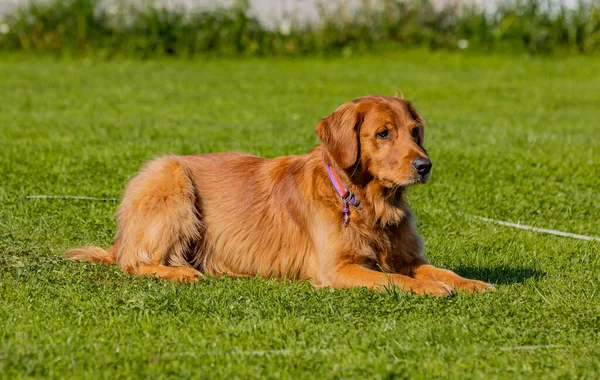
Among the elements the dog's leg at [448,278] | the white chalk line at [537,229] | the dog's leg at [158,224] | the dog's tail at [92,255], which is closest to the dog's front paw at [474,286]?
the dog's leg at [448,278]

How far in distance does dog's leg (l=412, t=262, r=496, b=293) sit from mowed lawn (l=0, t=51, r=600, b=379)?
0.14 meters

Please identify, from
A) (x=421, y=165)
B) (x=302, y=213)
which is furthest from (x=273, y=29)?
(x=421, y=165)

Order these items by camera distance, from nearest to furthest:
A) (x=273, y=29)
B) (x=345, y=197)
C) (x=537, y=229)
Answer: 1. (x=345, y=197)
2. (x=537, y=229)
3. (x=273, y=29)

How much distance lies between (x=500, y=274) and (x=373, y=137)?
1.31m

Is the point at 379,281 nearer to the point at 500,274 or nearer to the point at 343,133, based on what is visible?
the point at 343,133

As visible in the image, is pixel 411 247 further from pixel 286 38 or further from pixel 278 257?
pixel 286 38

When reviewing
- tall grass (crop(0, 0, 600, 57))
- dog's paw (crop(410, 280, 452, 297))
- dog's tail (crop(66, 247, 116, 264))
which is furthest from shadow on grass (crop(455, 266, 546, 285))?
tall grass (crop(0, 0, 600, 57))

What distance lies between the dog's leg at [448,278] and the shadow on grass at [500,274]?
0.36m

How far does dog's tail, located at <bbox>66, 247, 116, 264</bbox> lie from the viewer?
23.9 ft

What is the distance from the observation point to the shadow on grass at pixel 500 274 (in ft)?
22.3

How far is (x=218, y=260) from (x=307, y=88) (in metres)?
9.62

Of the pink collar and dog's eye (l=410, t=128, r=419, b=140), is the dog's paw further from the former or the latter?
dog's eye (l=410, t=128, r=419, b=140)

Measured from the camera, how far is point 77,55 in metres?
19.9

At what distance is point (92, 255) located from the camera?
7336 millimetres
